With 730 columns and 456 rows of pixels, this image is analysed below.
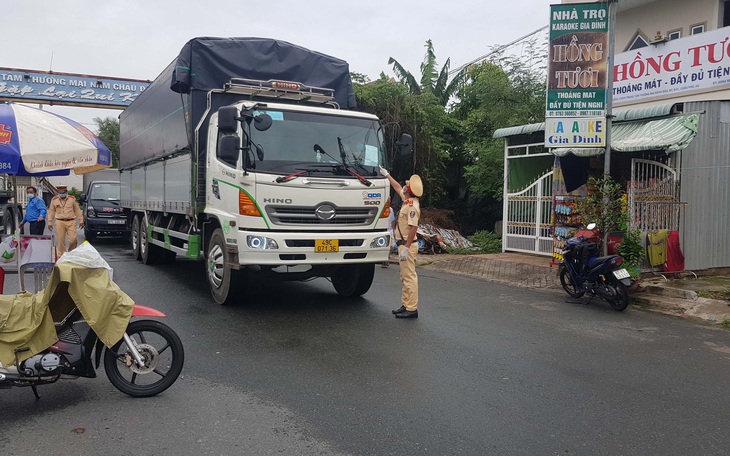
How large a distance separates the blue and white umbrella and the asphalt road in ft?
6.87

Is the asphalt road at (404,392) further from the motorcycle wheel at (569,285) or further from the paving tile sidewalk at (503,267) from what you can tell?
the paving tile sidewalk at (503,267)

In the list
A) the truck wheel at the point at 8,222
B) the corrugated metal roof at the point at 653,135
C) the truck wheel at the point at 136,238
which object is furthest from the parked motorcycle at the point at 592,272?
the truck wheel at the point at 8,222

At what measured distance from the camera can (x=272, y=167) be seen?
23.4ft

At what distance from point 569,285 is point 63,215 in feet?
32.0

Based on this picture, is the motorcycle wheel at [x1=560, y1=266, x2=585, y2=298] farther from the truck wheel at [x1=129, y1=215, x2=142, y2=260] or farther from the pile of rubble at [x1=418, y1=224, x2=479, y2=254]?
the truck wheel at [x1=129, y1=215, x2=142, y2=260]

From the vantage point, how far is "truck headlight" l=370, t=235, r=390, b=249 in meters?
7.61

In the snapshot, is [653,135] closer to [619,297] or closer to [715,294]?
[715,294]

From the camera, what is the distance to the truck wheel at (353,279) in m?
8.34

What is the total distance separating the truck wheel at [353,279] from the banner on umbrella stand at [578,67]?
4103 millimetres

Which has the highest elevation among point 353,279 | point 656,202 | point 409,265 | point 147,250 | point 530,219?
point 656,202

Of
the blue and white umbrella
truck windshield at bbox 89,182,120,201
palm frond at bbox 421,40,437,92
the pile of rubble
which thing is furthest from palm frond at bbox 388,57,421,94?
the blue and white umbrella

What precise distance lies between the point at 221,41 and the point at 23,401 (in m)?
5.93

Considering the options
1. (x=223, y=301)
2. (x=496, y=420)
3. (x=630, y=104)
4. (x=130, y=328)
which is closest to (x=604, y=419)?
(x=496, y=420)

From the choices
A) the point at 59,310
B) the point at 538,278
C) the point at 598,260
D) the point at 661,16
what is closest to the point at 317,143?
the point at 59,310
